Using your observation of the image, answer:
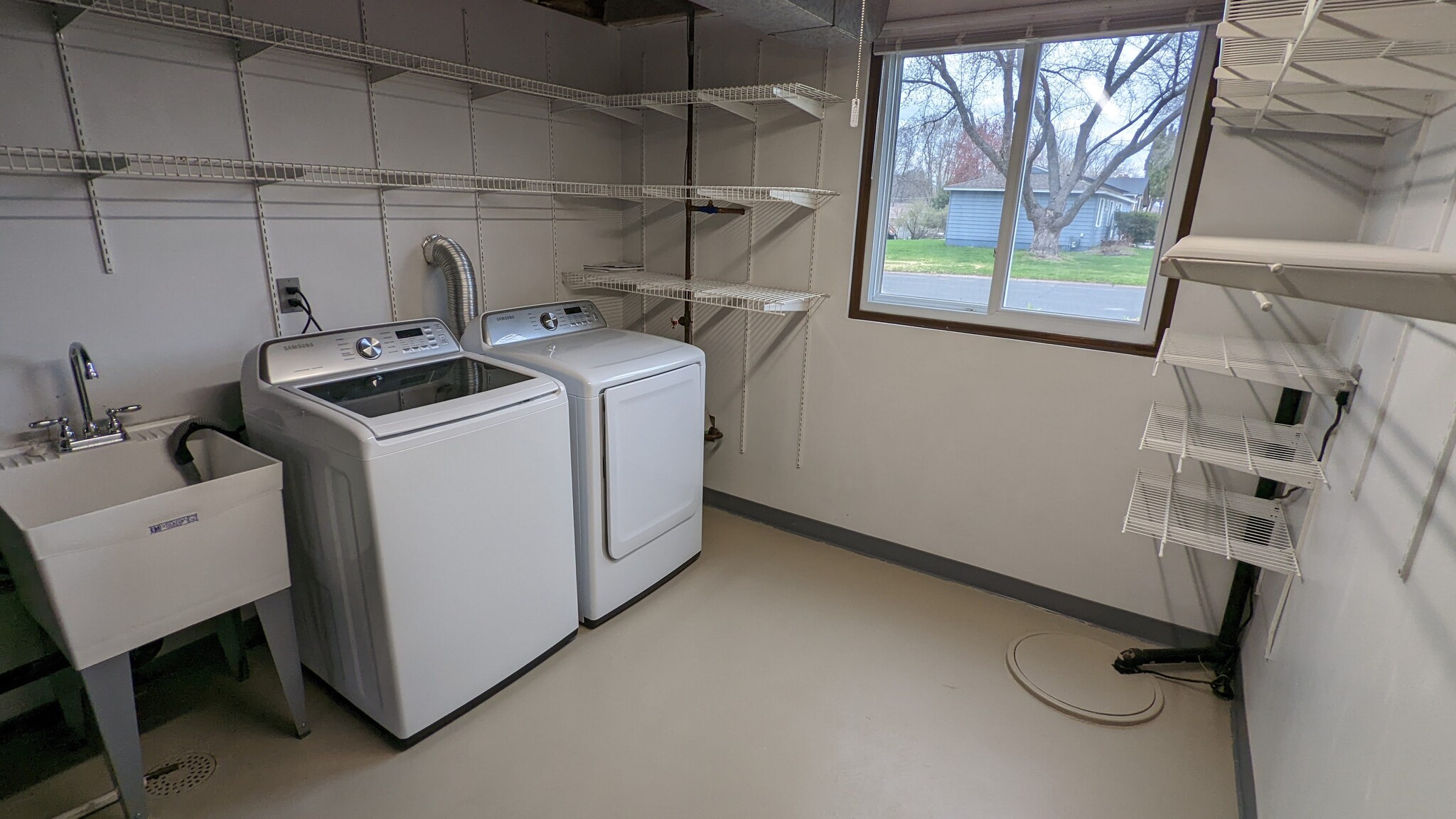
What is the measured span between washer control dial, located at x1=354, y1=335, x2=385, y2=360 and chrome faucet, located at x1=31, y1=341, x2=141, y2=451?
0.60 metres

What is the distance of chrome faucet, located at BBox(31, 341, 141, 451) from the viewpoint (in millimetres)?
1800

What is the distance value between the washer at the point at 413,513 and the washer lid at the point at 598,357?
119 millimetres

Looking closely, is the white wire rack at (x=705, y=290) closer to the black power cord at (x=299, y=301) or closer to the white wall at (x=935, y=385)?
the white wall at (x=935, y=385)

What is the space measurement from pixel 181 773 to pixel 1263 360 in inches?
128

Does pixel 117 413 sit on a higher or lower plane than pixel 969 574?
higher

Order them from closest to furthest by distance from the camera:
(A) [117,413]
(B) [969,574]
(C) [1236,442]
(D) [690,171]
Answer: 1. (A) [117,413]
2. (C) [1236,442]
3. (B) [969,574]
4. (D) [690,171]

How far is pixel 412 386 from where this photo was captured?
2.19 meters

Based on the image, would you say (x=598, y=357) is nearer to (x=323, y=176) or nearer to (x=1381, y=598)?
(x=323, y=176)

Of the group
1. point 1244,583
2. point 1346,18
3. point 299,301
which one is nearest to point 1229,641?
point 1244,583

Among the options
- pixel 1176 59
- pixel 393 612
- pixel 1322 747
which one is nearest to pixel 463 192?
pixel 393 612

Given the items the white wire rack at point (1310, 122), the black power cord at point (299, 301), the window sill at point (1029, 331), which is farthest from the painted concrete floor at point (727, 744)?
the white wire rack at point (1310, 122)

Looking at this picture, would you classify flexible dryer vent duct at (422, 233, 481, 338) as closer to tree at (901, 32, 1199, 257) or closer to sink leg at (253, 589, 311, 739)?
sink leg at (253, 589, 311, 739)

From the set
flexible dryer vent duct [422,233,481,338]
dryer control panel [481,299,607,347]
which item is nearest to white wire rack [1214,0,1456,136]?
dryer control panel [481,299,607,347]

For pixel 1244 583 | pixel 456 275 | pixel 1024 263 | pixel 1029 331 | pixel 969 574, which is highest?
pixel 1024 263
